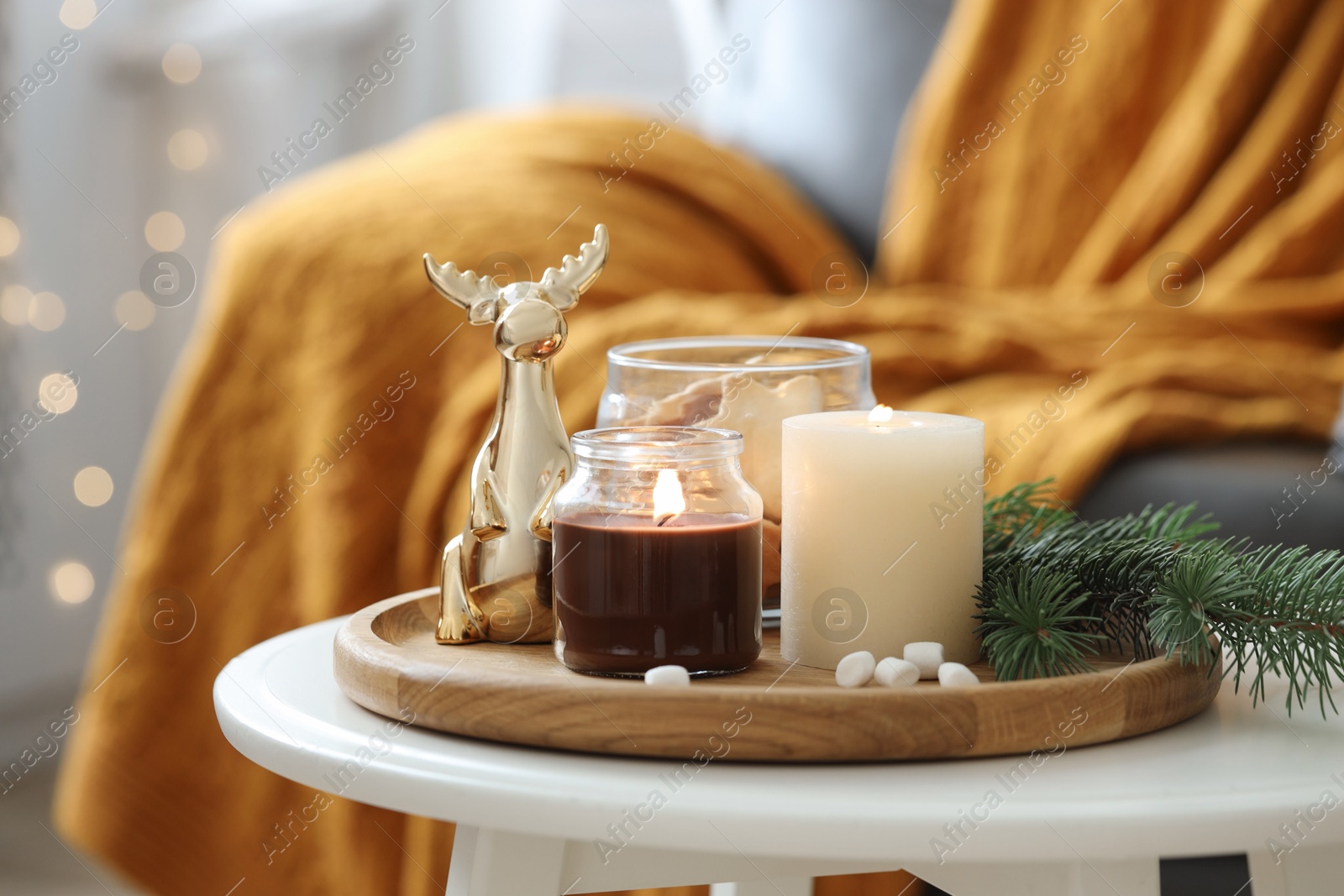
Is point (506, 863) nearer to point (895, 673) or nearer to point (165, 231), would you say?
point (895, 673)

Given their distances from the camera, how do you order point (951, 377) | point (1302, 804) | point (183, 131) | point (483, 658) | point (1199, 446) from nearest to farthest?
point (1302, 804), point (483, 658), point (1199, 446), point (951, 377), point (183, 131)

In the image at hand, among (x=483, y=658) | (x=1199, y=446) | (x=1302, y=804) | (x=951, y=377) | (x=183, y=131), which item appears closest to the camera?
(x=1302, y=804)

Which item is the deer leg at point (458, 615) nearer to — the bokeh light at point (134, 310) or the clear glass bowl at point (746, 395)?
the clear glass bowl at point (746, 395)

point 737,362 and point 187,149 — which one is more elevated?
point 187,149

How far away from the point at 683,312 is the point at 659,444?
0.68 metres

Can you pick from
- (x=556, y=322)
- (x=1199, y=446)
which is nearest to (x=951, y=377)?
(x=1199, y=446)

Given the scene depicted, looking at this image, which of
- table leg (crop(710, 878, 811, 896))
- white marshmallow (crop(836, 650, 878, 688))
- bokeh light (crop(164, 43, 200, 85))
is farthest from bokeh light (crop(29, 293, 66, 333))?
white marshmallow (crop(836, 650, 878, 688))

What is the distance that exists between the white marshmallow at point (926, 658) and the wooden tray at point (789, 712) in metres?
0.02

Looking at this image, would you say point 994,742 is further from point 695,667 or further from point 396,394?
point 396,394

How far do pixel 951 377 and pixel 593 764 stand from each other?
2.65 ft

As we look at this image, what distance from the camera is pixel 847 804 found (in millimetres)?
393

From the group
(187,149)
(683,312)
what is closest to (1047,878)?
(683,312)

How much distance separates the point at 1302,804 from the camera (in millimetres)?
402

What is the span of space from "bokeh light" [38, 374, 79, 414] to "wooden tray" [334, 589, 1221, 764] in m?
1.65
